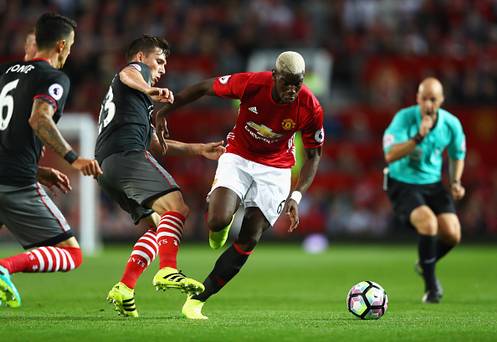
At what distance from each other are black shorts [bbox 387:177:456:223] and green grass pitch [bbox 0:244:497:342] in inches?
38.6

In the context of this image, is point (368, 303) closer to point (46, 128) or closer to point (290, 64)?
point (290, 64)

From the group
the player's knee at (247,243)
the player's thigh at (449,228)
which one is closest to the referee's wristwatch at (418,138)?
the player's thigh at (449,228)

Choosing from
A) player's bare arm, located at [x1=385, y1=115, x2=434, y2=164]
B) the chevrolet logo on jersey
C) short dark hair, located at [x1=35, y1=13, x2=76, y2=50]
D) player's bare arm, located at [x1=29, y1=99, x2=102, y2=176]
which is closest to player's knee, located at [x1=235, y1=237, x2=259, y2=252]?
the chevrolet logo on jersey

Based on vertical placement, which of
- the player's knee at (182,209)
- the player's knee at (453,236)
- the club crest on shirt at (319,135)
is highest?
the club crest on shirt at (319,135)

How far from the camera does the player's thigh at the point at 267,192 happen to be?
791 centimetres

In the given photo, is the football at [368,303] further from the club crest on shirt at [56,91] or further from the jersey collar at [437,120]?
the jersey collar at [437,120]

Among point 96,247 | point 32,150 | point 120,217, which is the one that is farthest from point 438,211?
point 120,217

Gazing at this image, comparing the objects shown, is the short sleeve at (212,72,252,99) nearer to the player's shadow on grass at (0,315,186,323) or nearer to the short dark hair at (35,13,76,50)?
the short dark hair at (35,13,76,50)

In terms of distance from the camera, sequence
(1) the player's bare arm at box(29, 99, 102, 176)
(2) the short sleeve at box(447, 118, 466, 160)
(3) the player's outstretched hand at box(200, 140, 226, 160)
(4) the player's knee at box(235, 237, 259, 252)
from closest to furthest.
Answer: (1) the player's bare arm at box(29, 99, 102, 176) < (4) the player's knee at box(235, 237, 259, 252) < (3) the player's outstretched hand at box(200, 140, 226, 160) < (2) the short sleeve at box(447, 118, 466, 160)

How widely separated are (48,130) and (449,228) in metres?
5.22

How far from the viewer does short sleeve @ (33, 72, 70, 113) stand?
22.7ft

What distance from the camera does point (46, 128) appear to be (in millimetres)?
6777

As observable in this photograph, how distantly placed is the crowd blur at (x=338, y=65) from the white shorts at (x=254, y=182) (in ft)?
49.9

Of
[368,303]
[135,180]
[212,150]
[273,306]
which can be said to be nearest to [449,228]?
[273,306]
